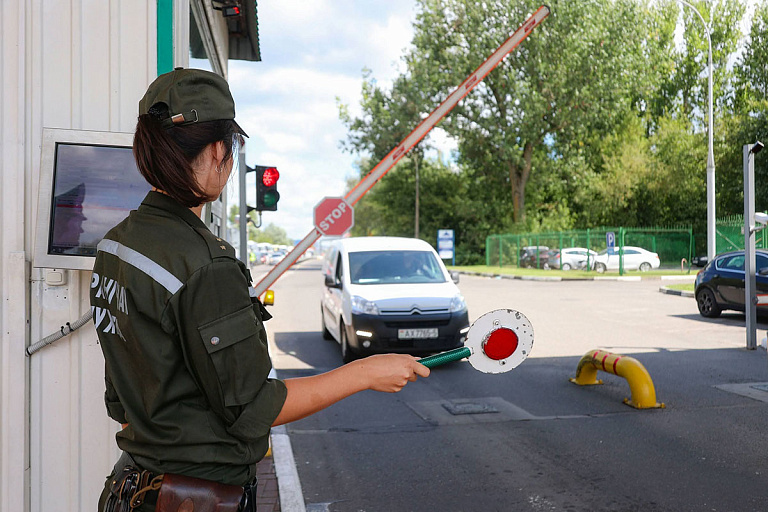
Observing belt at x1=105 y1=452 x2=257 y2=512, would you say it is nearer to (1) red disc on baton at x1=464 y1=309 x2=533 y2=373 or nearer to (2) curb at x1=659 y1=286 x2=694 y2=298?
(1) red disc on baton at x1=464 y1=309 x2=533 y2=373

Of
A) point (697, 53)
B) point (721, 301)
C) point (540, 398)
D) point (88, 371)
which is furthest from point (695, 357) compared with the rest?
point (697, 53)

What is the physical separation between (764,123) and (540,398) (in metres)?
35.6

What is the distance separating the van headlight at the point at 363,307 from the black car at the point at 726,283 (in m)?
8.32

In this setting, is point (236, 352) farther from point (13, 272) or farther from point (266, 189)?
point (266, 189)

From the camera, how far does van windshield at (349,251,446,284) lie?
1062cm

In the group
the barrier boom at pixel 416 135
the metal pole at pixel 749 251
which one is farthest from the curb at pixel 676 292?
the barrier boom at pixel 416 135

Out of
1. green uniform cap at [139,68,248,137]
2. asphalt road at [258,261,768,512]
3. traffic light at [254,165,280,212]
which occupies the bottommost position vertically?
asphalt road at [258,261,768,512]

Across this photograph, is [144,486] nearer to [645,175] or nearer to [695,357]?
[695,357]

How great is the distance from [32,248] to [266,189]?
6.14 m

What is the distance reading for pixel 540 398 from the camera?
7.77m

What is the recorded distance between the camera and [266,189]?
9070 mm

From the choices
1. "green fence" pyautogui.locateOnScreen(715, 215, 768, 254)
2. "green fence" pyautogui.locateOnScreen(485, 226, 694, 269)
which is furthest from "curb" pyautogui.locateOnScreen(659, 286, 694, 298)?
"green fence" pyautogui.locateOnScreen(485, 226, 694, 269)

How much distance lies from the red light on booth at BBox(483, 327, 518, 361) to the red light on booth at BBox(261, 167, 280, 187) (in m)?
7.46

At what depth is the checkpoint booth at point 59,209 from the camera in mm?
2891
